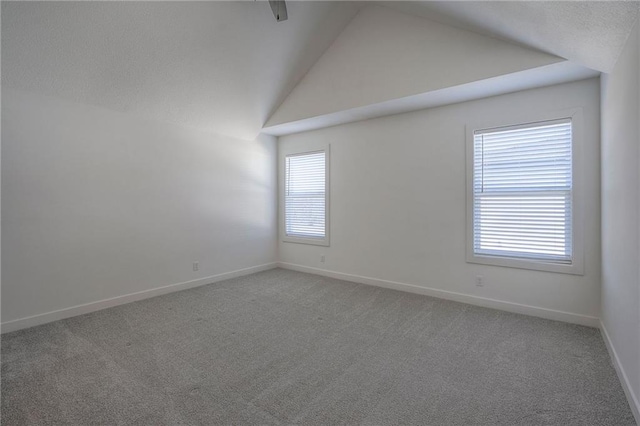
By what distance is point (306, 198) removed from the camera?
5355 millimetres

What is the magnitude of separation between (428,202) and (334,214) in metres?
1.57

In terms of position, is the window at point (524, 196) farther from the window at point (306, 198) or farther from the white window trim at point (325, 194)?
the window at point (306, 198)

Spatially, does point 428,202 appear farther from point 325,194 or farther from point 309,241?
point 309,241

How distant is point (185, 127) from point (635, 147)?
470 cm

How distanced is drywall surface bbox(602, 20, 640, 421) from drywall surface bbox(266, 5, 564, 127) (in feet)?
2.39

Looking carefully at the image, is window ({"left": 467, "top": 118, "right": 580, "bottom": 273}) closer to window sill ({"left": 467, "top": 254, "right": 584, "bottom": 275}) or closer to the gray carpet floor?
window sill ({"left": 467, "top": 254, "right": 584, "bottom": 275})

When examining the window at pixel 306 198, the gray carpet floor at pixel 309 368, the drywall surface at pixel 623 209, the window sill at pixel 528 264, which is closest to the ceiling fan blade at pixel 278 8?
the window at pixel 306 198

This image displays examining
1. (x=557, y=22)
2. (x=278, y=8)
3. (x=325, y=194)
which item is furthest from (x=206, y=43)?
(x=557, y=22)

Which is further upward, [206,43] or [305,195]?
[206,43]

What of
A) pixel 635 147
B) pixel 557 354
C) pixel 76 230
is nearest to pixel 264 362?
pixel 557 354

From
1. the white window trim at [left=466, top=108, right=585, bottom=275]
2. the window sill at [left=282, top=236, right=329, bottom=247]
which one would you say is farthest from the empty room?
the window sill at [left=282, top=236, right=329, bottom=247]

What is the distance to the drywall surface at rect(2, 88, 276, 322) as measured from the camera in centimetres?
295

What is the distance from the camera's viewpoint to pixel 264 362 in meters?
2.34

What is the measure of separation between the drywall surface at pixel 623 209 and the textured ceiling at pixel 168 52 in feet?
9.60
